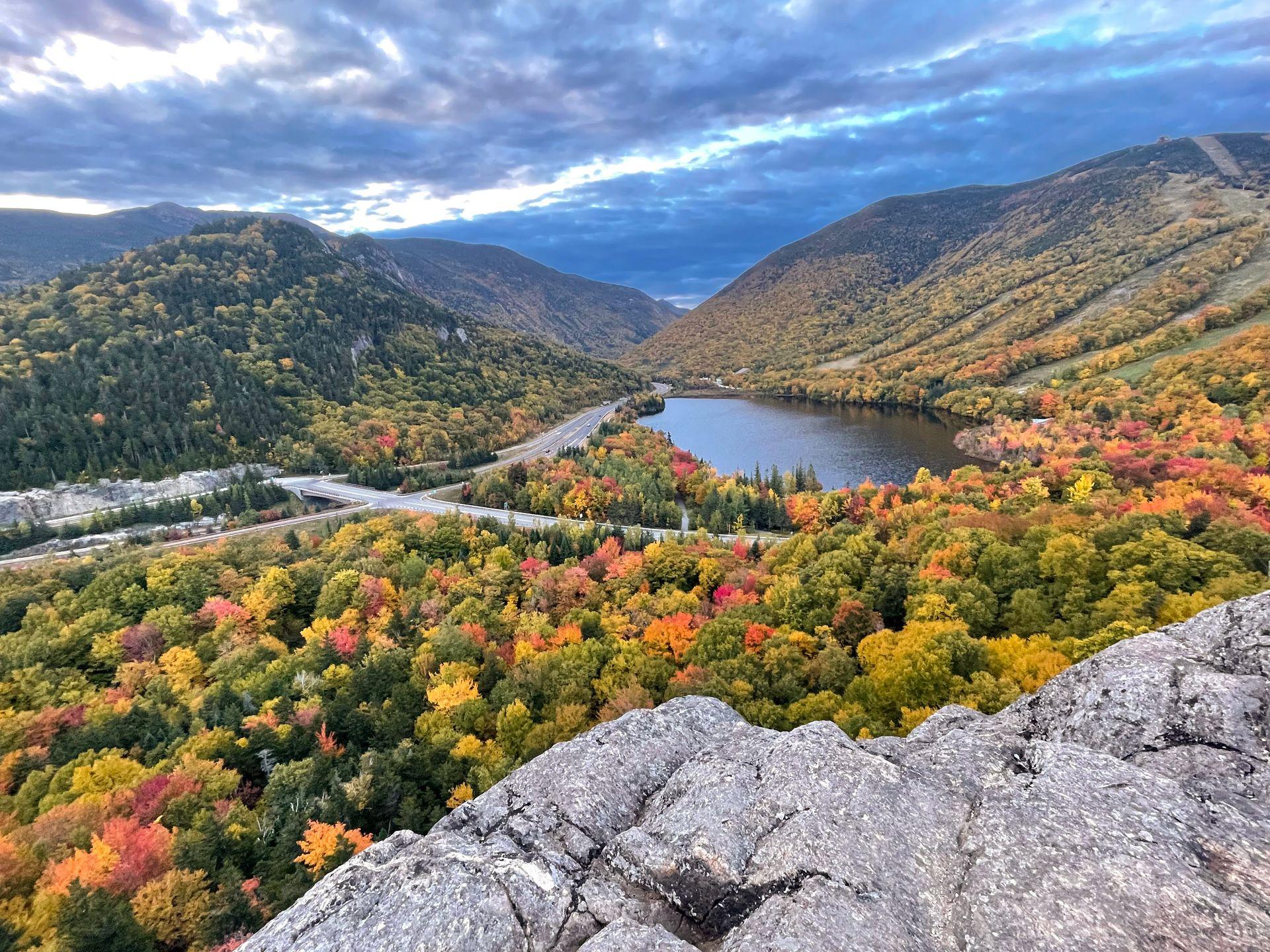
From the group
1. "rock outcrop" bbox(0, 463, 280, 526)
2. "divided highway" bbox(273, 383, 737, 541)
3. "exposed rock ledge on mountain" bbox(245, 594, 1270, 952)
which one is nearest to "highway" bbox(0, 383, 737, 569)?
"divided highway" bbox(273, 383, 737, 541)

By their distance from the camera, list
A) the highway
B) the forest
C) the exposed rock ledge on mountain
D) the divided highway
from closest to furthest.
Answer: the exposed rock ledge on mountain, the forest, the highway, the divided highway

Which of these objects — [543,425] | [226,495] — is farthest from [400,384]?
[226,495]

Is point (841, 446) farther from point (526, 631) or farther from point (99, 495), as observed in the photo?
point (99, 495)

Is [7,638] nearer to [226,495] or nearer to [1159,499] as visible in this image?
[226,495]

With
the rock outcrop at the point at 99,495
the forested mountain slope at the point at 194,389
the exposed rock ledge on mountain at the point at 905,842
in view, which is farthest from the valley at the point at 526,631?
the forested mountain slope at the point at 194,389

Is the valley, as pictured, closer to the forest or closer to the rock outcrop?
the forest

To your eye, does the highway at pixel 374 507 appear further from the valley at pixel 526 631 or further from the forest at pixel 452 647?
the forest at pixel 452 647
